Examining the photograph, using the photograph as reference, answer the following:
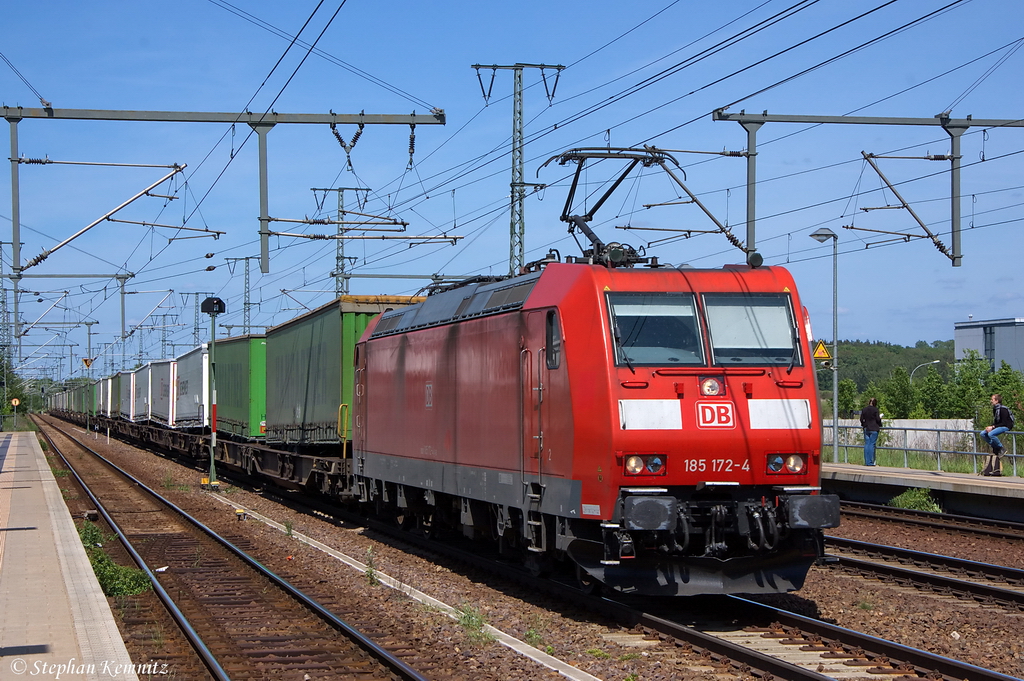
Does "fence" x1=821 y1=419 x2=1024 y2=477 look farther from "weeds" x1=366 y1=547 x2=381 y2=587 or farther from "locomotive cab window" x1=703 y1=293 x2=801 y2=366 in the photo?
"locomotive cab window" x1=703 y1=293 x2=801 y2=366

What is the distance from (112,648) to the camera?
8.57m

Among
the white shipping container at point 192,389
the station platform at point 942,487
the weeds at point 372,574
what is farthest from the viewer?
the white shipping container at point 192,389

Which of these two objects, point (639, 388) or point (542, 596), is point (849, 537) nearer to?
point (542, 596)

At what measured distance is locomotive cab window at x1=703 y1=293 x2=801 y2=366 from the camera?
10.2 m

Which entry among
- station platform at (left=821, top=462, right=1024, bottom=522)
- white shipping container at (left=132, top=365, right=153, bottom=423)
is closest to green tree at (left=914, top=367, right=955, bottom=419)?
white shipping container at (left=132, top=365, right=153, bottom=423)

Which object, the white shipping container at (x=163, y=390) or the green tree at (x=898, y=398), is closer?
the white shipping container at (x=163, y=390)

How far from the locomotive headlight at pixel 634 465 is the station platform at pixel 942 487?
837 centimetres

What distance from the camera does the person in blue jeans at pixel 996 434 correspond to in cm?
2175

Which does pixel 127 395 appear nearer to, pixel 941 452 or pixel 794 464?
pixel 941 452

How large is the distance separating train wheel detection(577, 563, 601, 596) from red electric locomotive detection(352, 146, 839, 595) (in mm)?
30

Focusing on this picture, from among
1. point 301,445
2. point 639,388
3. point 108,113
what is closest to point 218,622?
point 639,388

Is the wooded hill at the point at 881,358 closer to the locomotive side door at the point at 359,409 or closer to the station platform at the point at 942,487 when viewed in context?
the station platform at the point at 942,487

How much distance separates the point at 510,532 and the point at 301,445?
11.2 meters

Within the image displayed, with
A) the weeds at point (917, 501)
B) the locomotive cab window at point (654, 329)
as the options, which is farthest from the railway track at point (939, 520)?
the locomotive cab window at point (654, 329)
